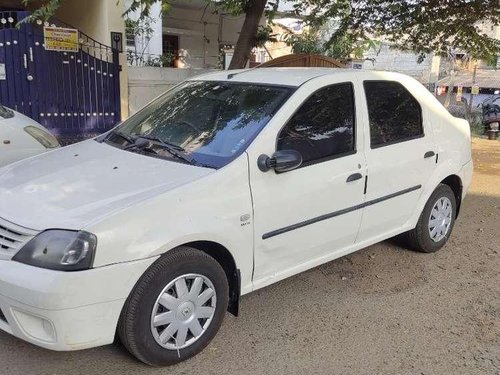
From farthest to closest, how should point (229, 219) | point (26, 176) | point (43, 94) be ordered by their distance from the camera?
point (43, 94) < point (26, 176) < point (229, 219)

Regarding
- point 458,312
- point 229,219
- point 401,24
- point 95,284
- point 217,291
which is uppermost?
point 401,24

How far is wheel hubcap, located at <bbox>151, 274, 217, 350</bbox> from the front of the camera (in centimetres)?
287

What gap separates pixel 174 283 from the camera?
2879 millimetres

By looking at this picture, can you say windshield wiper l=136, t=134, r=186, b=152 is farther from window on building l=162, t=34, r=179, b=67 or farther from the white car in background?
window on building l=162, t=34, r=179, b=67

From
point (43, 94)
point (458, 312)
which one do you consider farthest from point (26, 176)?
point (43, 94)

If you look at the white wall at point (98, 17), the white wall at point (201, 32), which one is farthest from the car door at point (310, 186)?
the white wall at point (201, 32)

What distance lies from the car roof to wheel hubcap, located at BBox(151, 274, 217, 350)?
5.11ft

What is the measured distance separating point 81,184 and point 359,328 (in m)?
2.02

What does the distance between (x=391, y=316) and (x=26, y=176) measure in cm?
262

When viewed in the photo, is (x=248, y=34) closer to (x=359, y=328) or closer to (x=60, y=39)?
(x=60, y=39)

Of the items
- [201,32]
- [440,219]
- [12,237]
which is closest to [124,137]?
[12,237]

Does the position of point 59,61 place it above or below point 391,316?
above

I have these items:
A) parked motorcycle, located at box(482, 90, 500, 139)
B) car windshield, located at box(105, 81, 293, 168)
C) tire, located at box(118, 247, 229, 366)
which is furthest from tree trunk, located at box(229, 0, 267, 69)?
parked motorcycle, located at box(482, 90, 500, 139)

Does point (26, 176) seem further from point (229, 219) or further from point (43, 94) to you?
point (43, 94)
